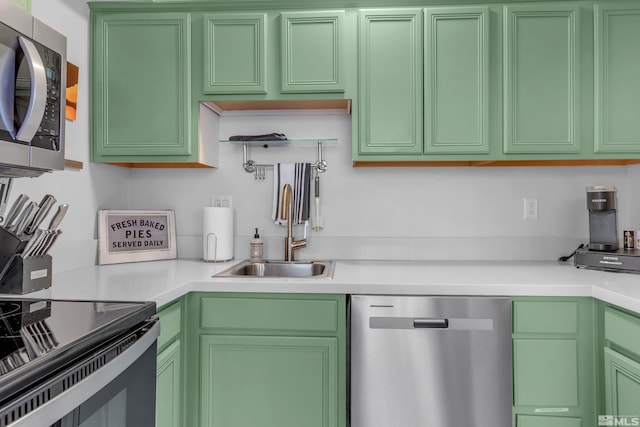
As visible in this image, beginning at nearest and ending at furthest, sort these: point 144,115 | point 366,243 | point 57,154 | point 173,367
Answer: point 57,154 → point 173,367 → point 144,115 → point 366,243

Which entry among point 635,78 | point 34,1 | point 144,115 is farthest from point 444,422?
point 34,1

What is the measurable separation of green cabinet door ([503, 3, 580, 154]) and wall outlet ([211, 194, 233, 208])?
4.65 ft

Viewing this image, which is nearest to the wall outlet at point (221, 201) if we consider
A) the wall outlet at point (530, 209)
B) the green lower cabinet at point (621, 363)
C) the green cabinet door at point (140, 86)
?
the green cabinet door at point (140, 86)

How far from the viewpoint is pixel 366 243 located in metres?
2.26

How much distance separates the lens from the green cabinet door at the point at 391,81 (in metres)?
1.93

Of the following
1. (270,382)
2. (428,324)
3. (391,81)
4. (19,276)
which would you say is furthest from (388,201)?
(19,276)

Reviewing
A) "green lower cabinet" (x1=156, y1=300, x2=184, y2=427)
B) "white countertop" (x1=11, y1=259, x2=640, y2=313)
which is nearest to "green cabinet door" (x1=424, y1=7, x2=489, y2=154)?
"white countertop" (x1=11, y1=259, x2=640, y2=313)

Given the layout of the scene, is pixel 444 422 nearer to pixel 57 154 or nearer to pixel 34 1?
pixel 57 154

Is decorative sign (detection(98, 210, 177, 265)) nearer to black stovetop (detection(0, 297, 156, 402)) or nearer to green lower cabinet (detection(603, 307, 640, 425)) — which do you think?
black stovetop (detection(0, 297, 156, 402))

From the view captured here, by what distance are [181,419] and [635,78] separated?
2392mm

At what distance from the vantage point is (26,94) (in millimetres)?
1088

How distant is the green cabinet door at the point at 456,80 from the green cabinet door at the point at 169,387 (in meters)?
1.43

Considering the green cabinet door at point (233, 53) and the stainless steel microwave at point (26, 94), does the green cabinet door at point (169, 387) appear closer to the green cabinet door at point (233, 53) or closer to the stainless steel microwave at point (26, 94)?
the stainless steel microwave at point (26, 94)

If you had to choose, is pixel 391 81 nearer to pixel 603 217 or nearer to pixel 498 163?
pixel 498 163
